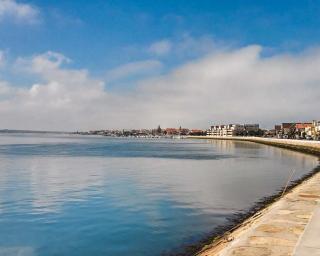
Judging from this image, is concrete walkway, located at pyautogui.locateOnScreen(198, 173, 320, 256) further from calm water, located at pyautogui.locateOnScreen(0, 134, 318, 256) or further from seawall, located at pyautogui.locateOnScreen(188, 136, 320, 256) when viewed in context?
calm water, located at pyautogui.locateOnScreen(0, 134, 318, 256)

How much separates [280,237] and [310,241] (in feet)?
2.88

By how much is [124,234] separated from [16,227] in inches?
173

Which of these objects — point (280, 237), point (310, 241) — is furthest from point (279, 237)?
point (310, 241)

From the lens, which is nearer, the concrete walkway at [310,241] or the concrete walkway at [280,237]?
the concrete walkway at [310,241]

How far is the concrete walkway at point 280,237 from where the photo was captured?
932cm

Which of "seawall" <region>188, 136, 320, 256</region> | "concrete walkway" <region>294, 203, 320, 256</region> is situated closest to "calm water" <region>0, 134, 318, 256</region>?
"seawall" <region>188, 136, 320, 256</region>

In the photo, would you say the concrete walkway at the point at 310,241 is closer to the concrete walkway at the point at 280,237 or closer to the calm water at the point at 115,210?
the concrete walkway at the point at 280,237

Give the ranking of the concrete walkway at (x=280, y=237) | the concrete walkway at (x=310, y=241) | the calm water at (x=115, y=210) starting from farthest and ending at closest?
the calm water at (x=115, y=210) → the concrete walkway at (x=280, y=237) → the concrete walkway at (x=310, y=241)

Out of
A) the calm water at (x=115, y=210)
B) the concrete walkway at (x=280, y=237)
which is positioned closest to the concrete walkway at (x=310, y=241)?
the concrete walkway at (x=280, y=237)

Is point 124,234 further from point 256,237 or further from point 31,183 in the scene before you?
point 31,183

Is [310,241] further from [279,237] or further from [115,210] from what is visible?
[115,210]

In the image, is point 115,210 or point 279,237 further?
point 115,210

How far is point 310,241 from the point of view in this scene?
9883mm

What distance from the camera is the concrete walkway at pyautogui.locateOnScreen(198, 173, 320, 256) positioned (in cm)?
932
